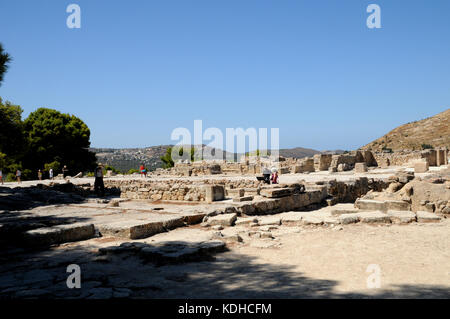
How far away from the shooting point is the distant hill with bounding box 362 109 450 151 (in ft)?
204

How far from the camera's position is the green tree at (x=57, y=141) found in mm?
37219

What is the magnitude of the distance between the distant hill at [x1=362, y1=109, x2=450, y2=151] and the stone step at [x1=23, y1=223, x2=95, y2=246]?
202ft

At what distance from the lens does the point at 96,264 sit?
532 centimetres

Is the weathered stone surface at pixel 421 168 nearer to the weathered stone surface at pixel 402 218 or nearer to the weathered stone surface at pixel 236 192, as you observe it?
the weathered stone surface at pixel 236 192

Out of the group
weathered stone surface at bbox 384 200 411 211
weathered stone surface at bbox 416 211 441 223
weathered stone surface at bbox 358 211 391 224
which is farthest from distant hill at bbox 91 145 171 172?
weathered stone surface at bbox 416 211 441 223

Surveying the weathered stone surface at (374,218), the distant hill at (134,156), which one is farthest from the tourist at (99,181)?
the distant hill at (134,156)

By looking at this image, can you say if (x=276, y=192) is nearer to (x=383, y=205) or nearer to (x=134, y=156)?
(x=383, y=205)

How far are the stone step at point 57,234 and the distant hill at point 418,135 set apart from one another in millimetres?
61624

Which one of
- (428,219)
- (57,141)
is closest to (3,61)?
(428,219)

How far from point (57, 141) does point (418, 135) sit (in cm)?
6136

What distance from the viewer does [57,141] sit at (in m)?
38.7
